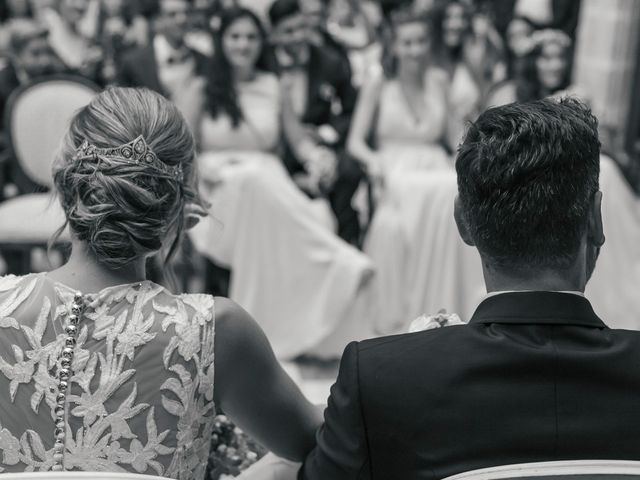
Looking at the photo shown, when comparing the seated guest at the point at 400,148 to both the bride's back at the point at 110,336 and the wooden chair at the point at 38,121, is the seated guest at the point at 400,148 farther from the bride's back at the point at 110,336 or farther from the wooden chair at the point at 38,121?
the bride's back at the point at 110,336

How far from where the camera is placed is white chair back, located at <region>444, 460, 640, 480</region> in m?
1.19

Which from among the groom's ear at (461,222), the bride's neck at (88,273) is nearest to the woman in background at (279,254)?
the bride's neck at (88,273)

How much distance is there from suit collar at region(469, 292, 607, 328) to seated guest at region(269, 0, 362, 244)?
341cm

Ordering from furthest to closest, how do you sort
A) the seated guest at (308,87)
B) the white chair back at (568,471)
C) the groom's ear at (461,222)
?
the seated guest at (308,87), the groom's ear at (461,222), the white chair back at (568,471)

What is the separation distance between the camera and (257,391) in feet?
5.26

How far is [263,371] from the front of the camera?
1594 mm

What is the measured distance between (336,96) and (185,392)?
12.1 feet

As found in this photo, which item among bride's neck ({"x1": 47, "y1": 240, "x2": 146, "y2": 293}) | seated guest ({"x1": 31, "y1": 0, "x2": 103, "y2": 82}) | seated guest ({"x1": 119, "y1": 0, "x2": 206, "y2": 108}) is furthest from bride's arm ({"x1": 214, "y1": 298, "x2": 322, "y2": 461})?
seated guest ({"x1": 31, "y1": 0, "x2": 103, "y2": 82})

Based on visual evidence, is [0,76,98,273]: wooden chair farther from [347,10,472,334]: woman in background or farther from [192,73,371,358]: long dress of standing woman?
[347,10,472,334]: woman in background

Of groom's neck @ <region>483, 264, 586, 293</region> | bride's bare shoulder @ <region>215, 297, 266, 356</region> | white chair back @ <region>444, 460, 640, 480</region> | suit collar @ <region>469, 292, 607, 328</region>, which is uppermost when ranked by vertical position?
groom's neck @ <region>483, 264, 586, 293</region>

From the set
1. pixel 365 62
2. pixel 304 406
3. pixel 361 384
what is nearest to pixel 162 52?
pixel 365 62

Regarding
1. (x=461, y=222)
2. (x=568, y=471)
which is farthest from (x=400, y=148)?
(x=568, y=471)

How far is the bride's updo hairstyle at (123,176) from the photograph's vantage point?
5.02ft

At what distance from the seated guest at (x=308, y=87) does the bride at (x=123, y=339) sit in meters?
3.12
